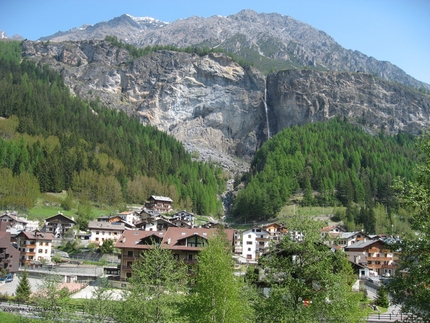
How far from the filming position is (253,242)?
86188mm

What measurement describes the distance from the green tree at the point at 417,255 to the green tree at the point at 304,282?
442 cm

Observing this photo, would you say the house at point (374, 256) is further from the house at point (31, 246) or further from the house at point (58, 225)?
the house at point (58, 225)

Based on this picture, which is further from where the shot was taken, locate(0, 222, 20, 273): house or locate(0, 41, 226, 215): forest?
locate(0, 41, 226, 215): forest

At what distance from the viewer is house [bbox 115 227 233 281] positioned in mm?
56516

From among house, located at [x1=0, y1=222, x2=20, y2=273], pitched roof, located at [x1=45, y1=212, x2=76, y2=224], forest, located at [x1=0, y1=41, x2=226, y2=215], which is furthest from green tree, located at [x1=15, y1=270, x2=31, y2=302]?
forest, located at [x1=0, y1=41, x2=226, y2=215]

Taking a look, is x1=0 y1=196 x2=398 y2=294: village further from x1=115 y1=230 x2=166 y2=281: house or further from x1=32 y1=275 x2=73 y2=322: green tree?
x1=32 y1=275 x2=73 y2=322: green tree

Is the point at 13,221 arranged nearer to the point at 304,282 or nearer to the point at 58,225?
the point at 58,225

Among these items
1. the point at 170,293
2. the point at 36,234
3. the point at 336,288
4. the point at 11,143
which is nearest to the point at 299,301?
the point at 336,288

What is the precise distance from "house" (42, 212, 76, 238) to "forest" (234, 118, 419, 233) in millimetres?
53729

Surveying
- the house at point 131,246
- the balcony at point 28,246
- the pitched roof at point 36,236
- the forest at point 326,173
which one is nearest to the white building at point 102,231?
the pitched roof at point 36,236

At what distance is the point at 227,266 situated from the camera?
2988 centimetres

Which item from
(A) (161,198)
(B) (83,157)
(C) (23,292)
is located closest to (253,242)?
(C) (23,292)

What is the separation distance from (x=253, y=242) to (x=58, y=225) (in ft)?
138

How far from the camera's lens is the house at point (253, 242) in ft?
280
